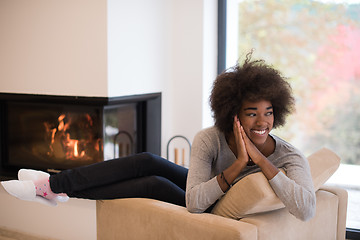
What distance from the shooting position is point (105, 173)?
2143 millimetres

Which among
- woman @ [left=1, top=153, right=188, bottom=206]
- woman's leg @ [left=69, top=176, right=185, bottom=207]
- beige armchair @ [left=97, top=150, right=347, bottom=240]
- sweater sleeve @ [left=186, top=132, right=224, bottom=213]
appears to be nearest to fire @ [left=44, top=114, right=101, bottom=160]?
woman @ [left=1, top=153, right=188, bottom=206]

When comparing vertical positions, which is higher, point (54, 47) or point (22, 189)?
point (54, 47)

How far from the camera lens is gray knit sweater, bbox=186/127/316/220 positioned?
1.79 metres

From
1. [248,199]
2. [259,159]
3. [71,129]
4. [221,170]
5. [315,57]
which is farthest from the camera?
[315,57]

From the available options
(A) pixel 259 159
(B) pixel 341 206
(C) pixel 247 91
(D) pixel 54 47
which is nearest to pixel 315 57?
(B) pixel 341 206

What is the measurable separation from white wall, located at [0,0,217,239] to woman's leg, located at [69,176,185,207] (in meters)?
1.15

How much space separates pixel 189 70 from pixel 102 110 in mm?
988

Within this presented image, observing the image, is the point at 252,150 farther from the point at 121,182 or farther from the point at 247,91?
the point at 121,182

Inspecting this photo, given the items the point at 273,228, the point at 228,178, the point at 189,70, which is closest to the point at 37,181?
the point at 228,178

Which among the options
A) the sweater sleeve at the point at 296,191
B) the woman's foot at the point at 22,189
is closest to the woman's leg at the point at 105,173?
the woman's foot at the point at 22,189

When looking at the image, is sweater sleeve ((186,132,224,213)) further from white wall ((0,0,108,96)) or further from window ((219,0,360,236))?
window ((219,0,360,236))

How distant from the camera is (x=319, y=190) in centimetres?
224

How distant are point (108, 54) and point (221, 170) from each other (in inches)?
55.8

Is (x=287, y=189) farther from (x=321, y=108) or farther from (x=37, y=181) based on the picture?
(x=321, y=108)
